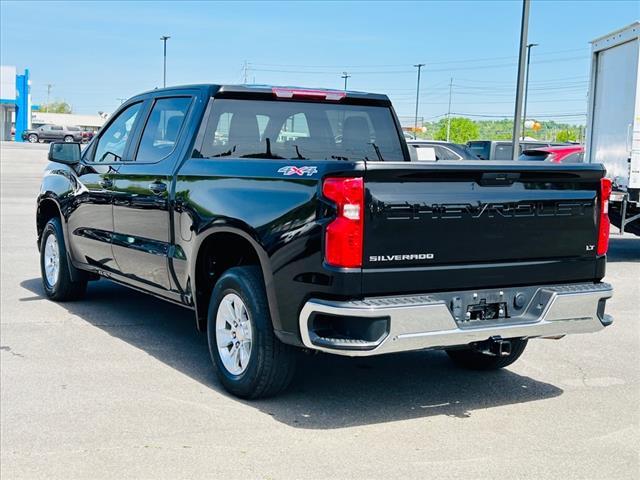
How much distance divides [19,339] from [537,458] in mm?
4163

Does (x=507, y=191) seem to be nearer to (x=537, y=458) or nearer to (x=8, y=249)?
(x=537, y=458)

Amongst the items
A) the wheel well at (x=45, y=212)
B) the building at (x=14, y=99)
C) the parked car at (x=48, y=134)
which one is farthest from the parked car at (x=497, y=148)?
the building at (x=14, y=99)

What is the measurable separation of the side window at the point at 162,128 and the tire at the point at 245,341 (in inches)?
56.5

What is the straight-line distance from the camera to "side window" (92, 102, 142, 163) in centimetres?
719

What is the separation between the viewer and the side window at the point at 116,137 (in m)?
7.19

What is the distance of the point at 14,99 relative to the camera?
7412 cm

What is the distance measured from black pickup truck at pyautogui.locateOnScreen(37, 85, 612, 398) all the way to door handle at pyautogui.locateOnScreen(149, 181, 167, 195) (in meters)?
0.02

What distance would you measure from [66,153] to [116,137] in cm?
67

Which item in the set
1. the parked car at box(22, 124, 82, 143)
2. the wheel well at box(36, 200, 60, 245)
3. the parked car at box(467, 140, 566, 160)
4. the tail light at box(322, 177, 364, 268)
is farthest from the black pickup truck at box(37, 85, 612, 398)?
the parked car at box(22, 124, 82, 143)

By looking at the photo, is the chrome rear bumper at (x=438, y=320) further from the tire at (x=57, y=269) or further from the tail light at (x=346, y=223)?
the tire at (x=57, y=269)

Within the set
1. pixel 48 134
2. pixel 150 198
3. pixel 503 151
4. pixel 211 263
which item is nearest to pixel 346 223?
pixel 211 263

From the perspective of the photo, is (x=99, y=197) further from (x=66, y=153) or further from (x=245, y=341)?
(x=245, y=341)

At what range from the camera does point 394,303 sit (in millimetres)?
4617

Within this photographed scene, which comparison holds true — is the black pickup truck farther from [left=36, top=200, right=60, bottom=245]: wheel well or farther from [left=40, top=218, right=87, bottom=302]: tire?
[left=36, top=200, right=60, bottom=245]: wheel well
